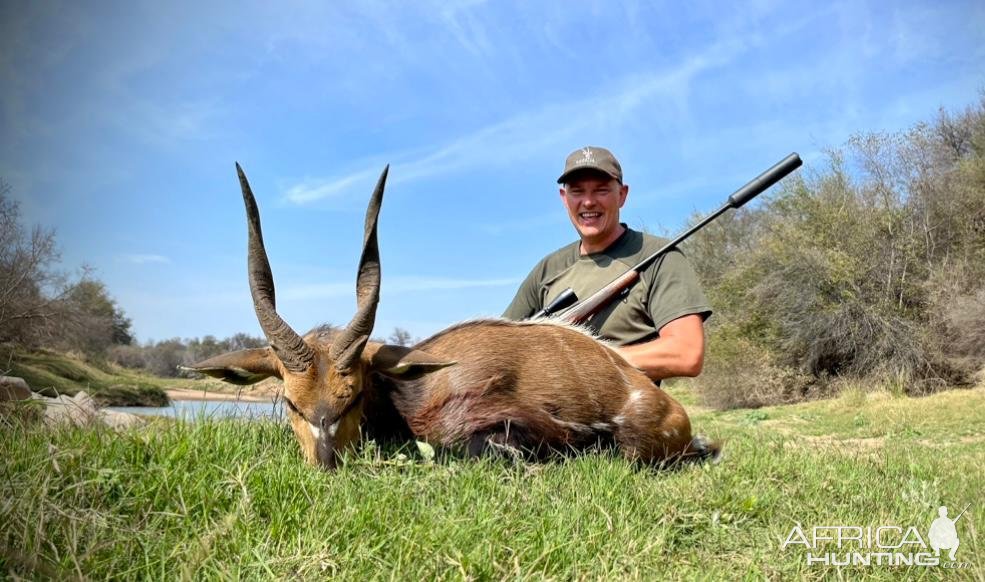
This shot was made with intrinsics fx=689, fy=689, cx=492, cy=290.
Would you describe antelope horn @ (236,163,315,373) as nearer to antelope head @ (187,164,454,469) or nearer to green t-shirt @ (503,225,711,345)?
antelope head @ (187,164,454,469)

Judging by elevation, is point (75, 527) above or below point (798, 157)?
below

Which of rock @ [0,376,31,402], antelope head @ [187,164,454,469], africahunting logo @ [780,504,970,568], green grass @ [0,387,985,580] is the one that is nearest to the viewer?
green grass @ [0,387,985,580]

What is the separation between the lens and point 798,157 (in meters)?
6.13

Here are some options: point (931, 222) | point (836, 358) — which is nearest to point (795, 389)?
point (836, 358)

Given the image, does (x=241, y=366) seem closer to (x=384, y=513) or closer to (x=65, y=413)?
(x=65, y=413)

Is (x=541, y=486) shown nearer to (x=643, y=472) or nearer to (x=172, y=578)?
(x=643, y=472)

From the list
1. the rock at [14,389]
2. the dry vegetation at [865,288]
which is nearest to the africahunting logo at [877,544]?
the rock at [14,389]

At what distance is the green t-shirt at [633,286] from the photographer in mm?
5238

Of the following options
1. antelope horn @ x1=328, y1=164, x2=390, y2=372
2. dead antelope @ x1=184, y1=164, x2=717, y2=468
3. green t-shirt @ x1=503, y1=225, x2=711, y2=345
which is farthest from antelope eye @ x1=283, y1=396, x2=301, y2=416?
green t-shirt @ x1=503, y1=225, x2=711, y2=345

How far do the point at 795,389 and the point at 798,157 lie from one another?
89.0 feet

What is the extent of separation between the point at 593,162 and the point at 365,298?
2.56 meters

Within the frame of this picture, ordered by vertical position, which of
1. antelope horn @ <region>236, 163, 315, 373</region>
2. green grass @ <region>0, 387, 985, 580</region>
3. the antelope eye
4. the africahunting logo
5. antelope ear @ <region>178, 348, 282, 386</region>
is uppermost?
antelope horn @ <region>236, 163, 315, 373</region>

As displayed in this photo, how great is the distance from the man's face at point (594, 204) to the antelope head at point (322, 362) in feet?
7.74

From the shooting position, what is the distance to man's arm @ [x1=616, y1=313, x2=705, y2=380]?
5.03 meters
